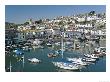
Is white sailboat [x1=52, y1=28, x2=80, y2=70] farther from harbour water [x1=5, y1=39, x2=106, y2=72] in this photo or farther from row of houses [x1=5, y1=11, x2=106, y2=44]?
row of houses [x1=5, y1=11, x2=106, y2=44]

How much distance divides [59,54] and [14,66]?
0.43 metres

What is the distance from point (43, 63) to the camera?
Answer: 3.69 metres

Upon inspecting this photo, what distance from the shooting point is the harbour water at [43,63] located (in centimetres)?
368

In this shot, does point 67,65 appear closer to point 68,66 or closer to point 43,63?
point 68,66

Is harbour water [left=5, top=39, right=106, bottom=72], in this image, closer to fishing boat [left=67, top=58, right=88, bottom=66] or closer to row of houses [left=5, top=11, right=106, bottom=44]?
fishing boat [left=67, top=58, right=88, bottom=66]

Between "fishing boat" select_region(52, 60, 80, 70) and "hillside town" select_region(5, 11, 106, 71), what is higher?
"hillside town" select_region(5, 11, 106, 71)

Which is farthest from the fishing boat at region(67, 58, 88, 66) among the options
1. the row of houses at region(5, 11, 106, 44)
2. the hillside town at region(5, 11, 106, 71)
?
the row of houses at region(5, 11, 106, 44)

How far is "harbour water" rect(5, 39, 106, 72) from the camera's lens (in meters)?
3.68

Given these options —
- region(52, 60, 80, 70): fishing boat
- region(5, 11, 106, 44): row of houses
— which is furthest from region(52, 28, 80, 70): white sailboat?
region(5, 11, 106, 44): row of houses

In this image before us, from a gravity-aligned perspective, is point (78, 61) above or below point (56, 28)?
below

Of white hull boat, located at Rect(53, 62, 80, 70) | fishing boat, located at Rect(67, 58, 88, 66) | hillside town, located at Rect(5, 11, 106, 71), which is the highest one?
hillside town, located at Rect(5, 11, 106, 71)

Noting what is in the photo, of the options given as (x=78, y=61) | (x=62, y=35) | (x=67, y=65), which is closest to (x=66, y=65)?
(x=67, y=65)

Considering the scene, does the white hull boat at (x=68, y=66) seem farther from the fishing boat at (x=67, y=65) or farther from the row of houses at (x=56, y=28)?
the row of houses at (x=56, y=28)

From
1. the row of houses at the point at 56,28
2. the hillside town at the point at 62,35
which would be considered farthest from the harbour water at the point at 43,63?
the row of houses at the point at 56,28
